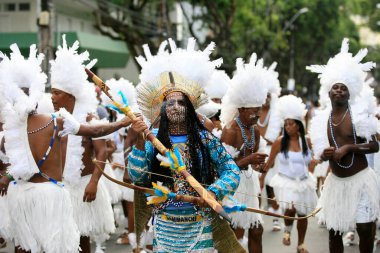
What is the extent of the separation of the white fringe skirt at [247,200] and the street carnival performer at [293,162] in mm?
1787

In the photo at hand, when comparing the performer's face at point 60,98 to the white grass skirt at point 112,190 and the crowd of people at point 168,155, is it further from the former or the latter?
the white grass skirt at point 112,190

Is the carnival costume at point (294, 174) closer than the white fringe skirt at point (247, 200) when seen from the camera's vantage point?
No

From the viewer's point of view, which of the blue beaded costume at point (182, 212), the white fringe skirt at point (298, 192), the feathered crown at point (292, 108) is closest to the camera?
the blue beaded costume at point (182, 212)

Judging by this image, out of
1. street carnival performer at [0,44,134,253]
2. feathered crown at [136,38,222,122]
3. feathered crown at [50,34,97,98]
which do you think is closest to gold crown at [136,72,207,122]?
feathered crown at [136,38,222,122]

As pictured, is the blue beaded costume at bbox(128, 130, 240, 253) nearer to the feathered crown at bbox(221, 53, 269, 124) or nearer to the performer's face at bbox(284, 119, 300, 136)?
the feathered crown at bbox(221, 53, 269, 124)

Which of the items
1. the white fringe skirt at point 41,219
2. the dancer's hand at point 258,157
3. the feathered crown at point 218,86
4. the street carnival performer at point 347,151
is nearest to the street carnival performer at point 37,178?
the white fringe skirt at point 41,219

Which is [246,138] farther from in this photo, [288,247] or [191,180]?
[191,180]

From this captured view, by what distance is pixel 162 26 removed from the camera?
1079 inches

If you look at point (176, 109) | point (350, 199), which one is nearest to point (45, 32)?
point (350, 199)

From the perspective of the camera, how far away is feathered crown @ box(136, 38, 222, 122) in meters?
6.11

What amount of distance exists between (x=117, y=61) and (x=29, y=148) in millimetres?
27065

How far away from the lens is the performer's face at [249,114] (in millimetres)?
8492

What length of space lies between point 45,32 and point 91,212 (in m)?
7.80

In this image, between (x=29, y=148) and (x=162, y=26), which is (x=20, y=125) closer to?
(x=29, y=148)
